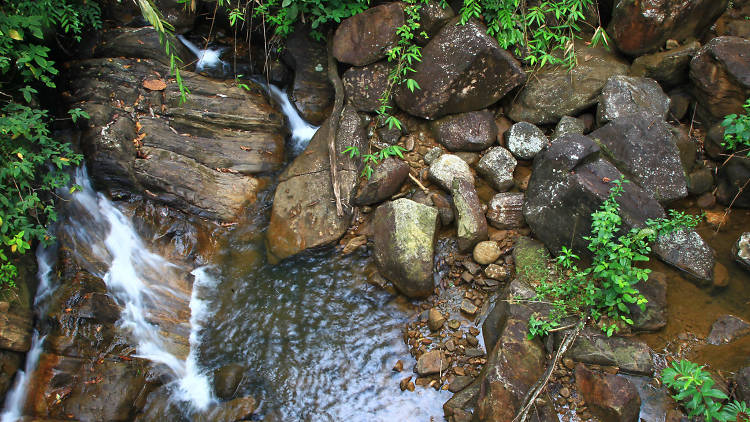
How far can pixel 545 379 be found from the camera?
343 cm

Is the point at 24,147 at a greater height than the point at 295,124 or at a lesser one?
greater

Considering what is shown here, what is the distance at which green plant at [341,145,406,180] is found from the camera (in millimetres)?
5039

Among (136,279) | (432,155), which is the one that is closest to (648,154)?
(432,155)

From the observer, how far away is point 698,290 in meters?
3.88

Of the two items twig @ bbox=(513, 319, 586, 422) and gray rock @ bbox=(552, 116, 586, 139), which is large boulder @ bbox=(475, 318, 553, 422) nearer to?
twig @ bbox=(513, 319, 586, 422)

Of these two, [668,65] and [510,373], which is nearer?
[510,373]

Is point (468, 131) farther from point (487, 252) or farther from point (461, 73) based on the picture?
point (487, 252)

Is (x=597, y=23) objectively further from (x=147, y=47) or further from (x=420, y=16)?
(x=147, y=47)

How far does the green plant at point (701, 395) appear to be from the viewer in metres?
2.81

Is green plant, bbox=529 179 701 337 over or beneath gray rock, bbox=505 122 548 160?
beneath

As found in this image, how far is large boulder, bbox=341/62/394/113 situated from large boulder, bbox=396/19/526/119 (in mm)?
302

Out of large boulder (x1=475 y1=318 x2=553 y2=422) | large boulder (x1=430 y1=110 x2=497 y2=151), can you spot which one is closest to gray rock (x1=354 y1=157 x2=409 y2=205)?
large boulder (x1=430 y1=110 x2=497 y2=151)

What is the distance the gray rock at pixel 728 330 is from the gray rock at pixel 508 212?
1.84m

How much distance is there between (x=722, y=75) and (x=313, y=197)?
179 inches
